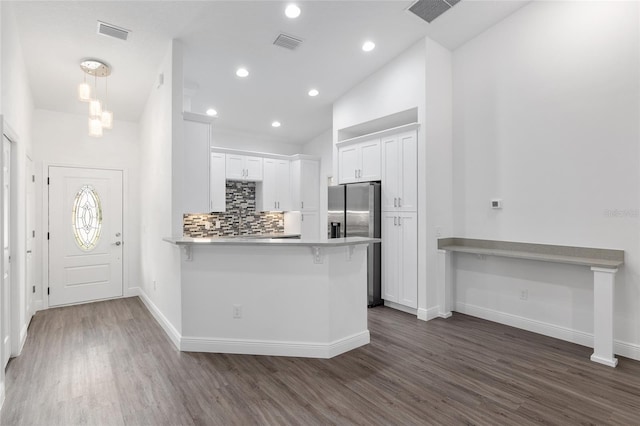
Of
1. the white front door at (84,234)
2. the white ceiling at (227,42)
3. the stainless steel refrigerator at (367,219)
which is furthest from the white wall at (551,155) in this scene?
the white front door at (84,234)

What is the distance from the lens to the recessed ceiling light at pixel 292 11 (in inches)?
136

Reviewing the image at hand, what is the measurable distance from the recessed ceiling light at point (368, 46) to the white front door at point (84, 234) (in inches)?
170

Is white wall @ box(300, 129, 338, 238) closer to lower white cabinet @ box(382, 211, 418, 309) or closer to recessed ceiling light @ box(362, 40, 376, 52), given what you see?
lower white cabinet @ box(382, 211, 418, 309)

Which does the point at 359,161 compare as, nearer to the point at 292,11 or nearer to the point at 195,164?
the point at 292,11

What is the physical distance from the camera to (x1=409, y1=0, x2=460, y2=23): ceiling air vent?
3703mm

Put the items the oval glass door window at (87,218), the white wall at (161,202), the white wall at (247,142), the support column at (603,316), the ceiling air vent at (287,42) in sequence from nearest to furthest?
1. the support column at (603,316)
2. the white wall at (161,202)
3. the ceiling air vent at (287,42)
4. the oval glass door window at (87,218)
5. the white wall at (247,142)

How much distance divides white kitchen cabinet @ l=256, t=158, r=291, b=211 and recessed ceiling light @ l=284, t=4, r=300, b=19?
134 inches

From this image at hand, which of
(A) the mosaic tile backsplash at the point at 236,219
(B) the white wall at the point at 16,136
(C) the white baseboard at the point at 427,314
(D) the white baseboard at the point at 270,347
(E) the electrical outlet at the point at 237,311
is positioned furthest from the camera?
(A) the mosaic tile backsplash at the point at 236,219

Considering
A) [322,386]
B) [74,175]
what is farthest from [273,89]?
[322,386]

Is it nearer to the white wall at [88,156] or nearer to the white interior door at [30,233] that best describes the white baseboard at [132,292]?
the white wall at [88,156]

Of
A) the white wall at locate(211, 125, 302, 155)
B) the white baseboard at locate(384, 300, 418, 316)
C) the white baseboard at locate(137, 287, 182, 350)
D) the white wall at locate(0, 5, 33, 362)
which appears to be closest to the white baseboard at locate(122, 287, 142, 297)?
the white baseboard at locate(137, 287, 182, 350)

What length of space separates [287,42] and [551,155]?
330 cm

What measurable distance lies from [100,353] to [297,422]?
2341 mm

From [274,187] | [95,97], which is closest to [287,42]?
[95,97]
